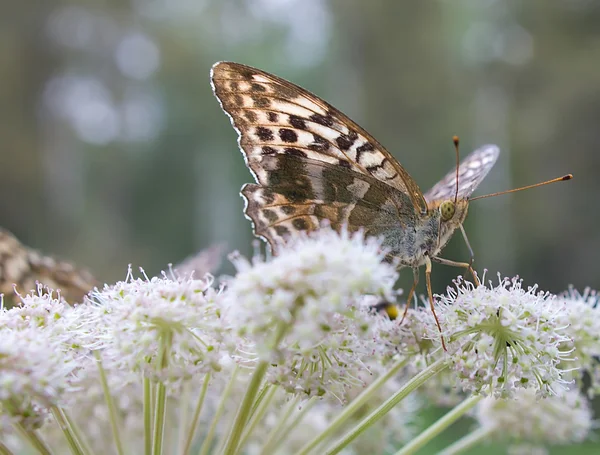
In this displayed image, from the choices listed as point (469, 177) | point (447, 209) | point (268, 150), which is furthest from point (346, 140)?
point (469, 177)

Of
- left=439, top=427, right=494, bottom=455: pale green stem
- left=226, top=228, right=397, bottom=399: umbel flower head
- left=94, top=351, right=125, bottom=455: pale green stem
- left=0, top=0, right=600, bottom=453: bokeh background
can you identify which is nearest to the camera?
left=226, top=228, right=397, bottom=399: umbel flower head

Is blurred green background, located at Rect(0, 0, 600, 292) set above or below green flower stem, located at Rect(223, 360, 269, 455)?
above

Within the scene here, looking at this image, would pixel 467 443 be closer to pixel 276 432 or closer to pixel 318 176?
pixel 276 432

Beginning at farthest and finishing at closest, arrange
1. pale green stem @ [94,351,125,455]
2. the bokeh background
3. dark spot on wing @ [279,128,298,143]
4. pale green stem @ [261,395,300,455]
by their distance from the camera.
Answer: the bokeh background < dark spot on wing @ [279,128,298,143] < pale green stem @ [261,395,300,455] < pale green stem @ [94,351,125,455]

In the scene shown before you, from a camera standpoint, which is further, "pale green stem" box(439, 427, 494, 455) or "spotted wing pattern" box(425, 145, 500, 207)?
"spotted wing pattern" box(425, 145, 500, 207)

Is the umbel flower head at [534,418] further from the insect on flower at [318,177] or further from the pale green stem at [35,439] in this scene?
the pale green stem at [35,439]

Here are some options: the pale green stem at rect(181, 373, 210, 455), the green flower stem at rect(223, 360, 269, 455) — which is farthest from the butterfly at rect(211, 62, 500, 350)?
the green flower stem at rect(223, 360, 269, 455)

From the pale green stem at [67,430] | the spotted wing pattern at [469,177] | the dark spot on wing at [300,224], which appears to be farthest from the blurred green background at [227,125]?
the pale green stem at [67,430]

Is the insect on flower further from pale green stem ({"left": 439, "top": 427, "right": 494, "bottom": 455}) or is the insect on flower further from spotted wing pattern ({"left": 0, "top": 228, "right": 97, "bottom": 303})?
spotted wing pattern ({"left": 0, "top": 228, "right": 97, "bottom": 303})
